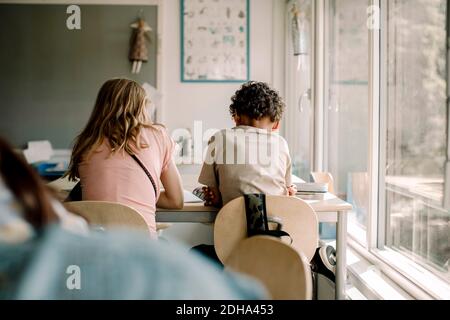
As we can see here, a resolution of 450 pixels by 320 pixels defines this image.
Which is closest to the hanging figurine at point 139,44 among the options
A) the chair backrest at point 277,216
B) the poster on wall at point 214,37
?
the poster on wall at point 214,37

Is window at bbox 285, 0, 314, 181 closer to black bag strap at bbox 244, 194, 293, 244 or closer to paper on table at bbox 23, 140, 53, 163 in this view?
black bag strap at bbox 244, 194, 293, 244

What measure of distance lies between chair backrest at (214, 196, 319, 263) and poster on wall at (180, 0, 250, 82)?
258 cm

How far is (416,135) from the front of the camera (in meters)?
1.85

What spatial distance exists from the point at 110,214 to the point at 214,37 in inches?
112

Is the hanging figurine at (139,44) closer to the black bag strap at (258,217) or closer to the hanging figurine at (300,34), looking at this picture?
the hanging figurine at (300,34)

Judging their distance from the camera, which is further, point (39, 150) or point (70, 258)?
point (39, 150)

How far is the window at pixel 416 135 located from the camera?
5.41 ft

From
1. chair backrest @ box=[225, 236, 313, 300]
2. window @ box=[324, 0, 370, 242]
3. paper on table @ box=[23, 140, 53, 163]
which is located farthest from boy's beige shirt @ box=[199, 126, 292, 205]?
paper on table @ box=[23, 140, 53, 163]

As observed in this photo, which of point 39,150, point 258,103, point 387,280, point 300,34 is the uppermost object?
point 300,34

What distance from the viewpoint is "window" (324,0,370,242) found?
8.18 ft

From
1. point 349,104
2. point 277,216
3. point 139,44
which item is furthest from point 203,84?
point 277,216

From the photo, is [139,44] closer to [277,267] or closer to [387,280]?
[387,280]

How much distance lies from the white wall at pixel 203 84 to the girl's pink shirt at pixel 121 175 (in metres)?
2.42

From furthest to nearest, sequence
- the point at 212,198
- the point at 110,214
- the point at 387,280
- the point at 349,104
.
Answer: the point at 349,104
the point at 387,280
the point at 212,198
the point at 110,214
